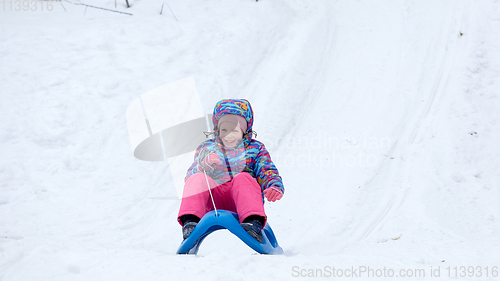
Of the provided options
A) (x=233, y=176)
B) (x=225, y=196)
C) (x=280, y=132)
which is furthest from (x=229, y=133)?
(x=280, y=132)

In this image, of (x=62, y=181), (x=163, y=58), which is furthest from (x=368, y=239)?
(x=163, y=58)

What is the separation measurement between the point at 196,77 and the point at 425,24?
3.91m

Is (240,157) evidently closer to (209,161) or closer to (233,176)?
(233,176)

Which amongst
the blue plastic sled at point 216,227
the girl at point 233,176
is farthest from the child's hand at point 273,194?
the blue plastic sled at point 216,227

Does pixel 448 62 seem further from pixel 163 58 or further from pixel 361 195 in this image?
pixel 163 58

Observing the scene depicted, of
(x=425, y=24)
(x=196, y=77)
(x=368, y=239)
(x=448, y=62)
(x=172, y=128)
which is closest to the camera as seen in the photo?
(x=368, y=239)

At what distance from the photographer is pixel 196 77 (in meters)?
4.92

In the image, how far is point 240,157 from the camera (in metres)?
2.55

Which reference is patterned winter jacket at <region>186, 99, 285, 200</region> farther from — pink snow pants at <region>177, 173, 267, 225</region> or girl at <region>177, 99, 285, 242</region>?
pink snow pants at <region>177, 173, 267, 225</region>

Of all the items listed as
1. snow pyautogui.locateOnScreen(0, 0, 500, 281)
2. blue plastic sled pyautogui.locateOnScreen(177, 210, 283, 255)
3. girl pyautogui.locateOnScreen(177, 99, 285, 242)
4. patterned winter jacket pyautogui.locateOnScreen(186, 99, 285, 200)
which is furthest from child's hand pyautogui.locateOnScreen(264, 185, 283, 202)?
snow pyautogui.locateOnScreen(0, 0, 500, 281)

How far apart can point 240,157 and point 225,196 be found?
→ 0.33m

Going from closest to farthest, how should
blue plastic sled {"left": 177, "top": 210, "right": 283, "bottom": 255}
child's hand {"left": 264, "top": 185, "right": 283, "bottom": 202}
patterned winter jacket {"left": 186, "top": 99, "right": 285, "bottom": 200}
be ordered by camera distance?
blue plastic sled {"left": 177, "top": 210, "right": 283, "bottom": 255}, child's hand {"left": 264, "top": 185, "right": 283, "bottom": 202}, patterned winter jacket {"left": 186, "top": 99, "right": 285, "bottom": 200}

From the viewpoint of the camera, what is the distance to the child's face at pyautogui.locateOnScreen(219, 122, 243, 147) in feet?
8.20

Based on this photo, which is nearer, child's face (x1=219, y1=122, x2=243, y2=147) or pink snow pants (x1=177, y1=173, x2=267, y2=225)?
pink snow pants (x1=177, y1=173, x2=267, y2=225)
